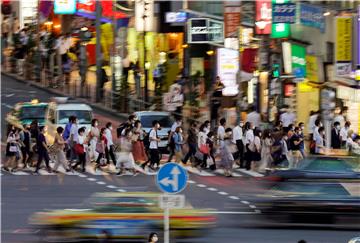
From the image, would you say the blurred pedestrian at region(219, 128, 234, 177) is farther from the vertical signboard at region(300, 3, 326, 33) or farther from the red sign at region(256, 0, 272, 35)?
the vertical signboard at region(300, 3, 326, 33)

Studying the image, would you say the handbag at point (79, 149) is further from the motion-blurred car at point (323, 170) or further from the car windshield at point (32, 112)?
the motion-blurred car at point (323, 170)

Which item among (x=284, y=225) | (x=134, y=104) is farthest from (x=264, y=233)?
(x=134, y=104)

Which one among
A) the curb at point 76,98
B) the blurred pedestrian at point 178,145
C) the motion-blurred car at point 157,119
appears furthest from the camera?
the curb at point 76,98

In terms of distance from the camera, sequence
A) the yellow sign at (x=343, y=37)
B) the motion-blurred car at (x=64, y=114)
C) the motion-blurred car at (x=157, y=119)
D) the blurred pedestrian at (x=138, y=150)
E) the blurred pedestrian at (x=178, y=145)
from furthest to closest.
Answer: the yellow sign at (x=343, y=37) < the motion-blurred car at (x=64, y=114) < the motion-blurred car at (x=157, y=119) < the blurred pedestrian at (x=178, y=145) < the blurred pedestrian at (x=138, y=150)

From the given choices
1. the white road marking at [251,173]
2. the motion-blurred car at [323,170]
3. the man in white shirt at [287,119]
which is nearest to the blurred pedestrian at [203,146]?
the white road marking at [251,173]

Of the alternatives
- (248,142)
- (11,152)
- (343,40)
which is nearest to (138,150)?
(248,142)

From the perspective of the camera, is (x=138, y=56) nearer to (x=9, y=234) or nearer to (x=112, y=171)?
(x=112, y=171)

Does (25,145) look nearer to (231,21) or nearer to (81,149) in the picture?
(81,149)

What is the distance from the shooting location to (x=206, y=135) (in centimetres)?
3816

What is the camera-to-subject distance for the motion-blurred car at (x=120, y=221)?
23.4 m

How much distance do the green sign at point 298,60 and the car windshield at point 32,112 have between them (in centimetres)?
1018

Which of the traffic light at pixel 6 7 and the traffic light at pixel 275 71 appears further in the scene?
the traffic light at pixel 6 7

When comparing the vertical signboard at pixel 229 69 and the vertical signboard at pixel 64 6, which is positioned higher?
the vertical signboard at pixel 64 6

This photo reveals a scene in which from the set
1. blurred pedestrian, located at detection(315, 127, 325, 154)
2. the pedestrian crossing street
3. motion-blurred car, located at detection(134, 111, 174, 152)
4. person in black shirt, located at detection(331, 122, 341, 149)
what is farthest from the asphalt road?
motion-blurred car, located at detection(134, 111, 174, 152)
